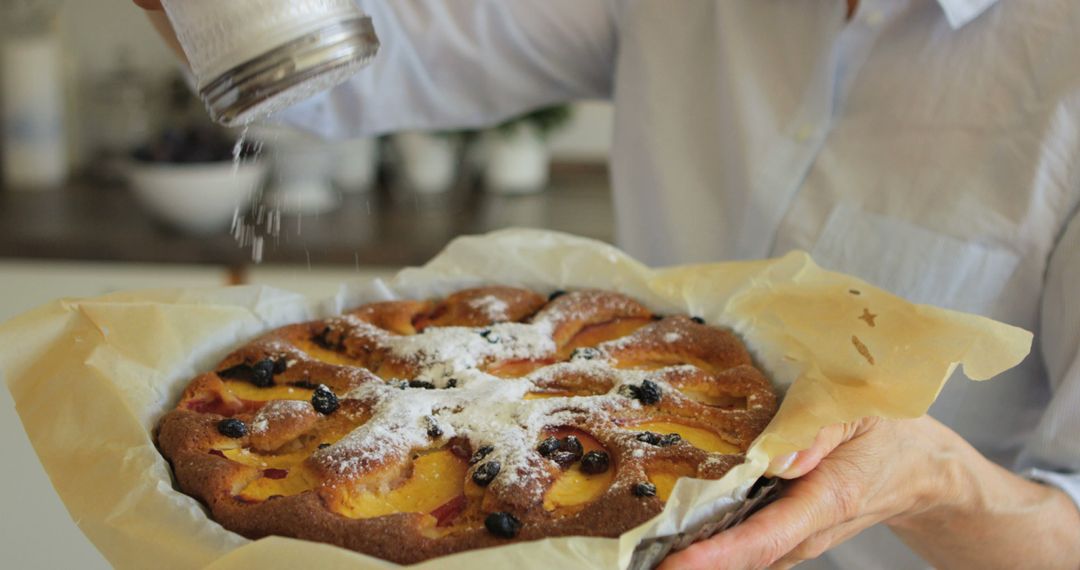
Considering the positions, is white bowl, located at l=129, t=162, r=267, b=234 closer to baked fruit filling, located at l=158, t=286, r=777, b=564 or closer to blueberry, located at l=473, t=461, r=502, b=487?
baked fruit filling, located at l=158, t=286, r=777, b=564

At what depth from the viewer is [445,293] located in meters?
1.48

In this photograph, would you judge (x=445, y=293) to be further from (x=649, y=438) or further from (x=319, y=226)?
(x=319, y=226)

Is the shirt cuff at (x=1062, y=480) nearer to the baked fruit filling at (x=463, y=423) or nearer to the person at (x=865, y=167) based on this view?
the person at (x=865, y=167)

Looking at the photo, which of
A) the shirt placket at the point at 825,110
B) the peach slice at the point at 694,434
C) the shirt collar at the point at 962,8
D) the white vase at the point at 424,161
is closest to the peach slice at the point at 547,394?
the peach slice at the point at 694,434

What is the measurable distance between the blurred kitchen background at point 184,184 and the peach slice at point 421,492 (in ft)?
4.18

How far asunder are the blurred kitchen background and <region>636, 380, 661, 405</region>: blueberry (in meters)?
1.38

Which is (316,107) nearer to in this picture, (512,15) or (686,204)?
(512,15)

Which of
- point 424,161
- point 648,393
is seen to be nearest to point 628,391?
point 648,393

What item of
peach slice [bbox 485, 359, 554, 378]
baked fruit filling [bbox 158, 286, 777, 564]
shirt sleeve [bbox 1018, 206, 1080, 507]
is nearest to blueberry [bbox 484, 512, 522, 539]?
baked fruit filling [bbox 158, 286, 777, 564]

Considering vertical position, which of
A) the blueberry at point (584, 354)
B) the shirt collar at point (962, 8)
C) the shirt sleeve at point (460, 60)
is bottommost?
the blueberry at point (584, 354)

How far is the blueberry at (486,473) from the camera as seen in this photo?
96 centimetres

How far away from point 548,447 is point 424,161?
226 centimetres

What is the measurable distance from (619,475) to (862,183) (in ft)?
2.43

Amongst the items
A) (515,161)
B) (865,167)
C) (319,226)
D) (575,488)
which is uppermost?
(865,167)
